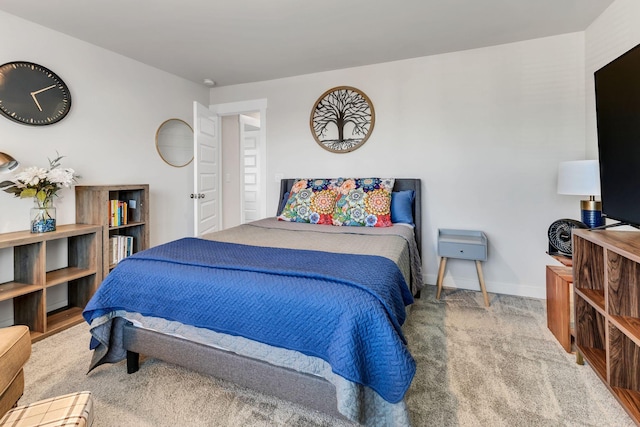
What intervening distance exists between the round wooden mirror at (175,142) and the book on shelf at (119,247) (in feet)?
3.62

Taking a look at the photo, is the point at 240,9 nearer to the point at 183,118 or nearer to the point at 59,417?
the point at 183,118

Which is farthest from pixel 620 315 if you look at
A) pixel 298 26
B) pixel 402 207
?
pixel 298 26

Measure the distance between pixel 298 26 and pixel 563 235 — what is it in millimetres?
2589

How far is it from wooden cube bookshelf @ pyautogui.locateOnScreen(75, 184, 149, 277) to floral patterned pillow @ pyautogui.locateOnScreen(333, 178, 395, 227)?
1.92 metres

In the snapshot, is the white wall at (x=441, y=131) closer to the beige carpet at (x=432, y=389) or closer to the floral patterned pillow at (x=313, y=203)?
the floral patterned pillow at (x=313, y=203)

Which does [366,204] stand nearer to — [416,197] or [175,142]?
[416,197]

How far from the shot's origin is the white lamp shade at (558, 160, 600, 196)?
6.57 ft

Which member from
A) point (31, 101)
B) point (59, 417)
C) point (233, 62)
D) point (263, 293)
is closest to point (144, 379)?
point (59, 417)

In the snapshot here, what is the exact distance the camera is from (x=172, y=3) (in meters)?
2.15

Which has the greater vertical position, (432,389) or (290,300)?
(290,300)

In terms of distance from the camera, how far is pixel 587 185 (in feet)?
6.68

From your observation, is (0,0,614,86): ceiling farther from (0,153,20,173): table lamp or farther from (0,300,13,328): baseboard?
(0,300,13,328): baseboard

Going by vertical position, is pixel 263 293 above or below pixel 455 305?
above

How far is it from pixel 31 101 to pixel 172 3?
4.56 ft
